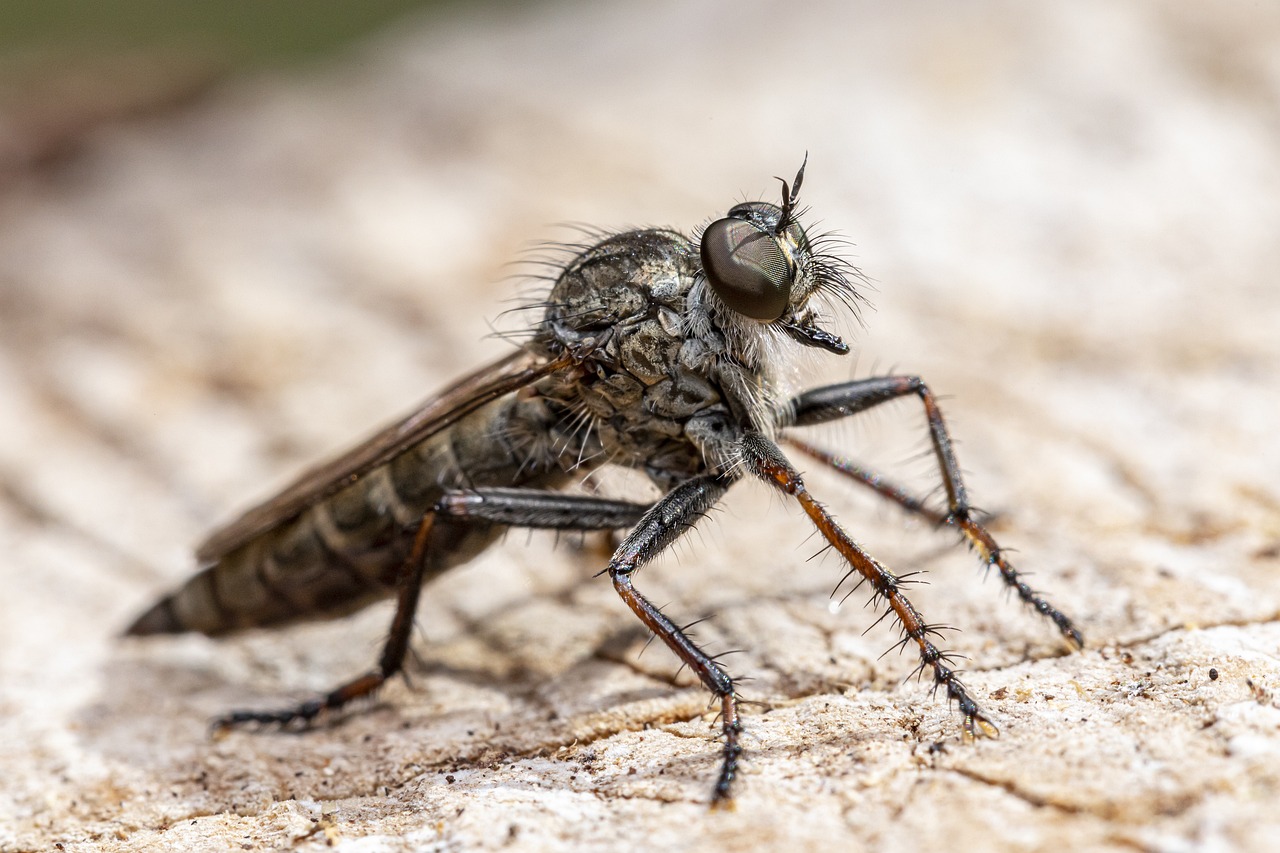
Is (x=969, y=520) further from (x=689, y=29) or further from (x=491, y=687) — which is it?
(x=689, y=29)

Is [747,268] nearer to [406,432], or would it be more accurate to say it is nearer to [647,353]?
[647,353]

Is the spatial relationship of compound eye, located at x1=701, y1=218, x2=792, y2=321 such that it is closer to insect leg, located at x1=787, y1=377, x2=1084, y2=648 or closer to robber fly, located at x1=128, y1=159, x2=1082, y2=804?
robber fly, located at x1=128, y1=159, x2=1082, y2=804

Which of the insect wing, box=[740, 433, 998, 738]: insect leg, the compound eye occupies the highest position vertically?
the compound eye

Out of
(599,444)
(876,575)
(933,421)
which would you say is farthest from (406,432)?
(933,421)

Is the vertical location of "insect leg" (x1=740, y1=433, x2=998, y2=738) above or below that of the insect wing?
below

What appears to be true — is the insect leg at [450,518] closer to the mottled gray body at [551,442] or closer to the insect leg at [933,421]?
the mottled gray body at [551,442]

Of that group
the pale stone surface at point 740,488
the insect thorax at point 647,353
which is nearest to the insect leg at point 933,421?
the pale stone surface at point 740,488

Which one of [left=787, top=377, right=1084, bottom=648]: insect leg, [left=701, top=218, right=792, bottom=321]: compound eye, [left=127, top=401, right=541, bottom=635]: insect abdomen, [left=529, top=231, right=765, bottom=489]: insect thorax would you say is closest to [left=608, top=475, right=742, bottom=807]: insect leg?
[left=529, top=231, right=765, bottom=489]: insect thorax
